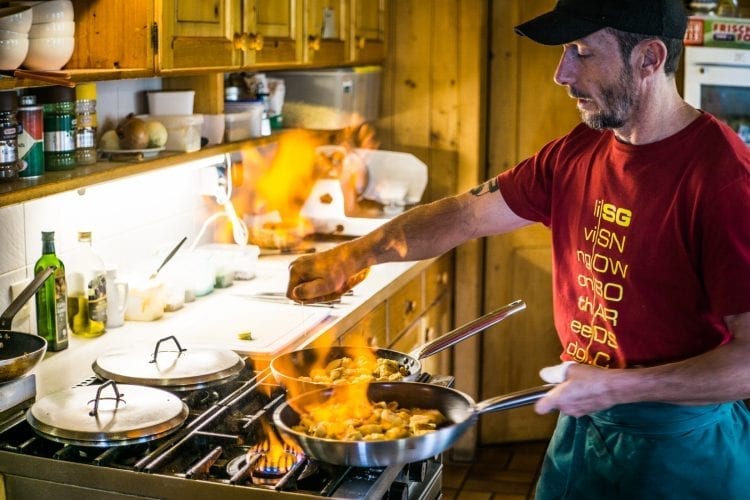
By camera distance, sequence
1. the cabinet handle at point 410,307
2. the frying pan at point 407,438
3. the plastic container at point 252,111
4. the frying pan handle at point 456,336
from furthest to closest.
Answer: the cabinet handle at point 410,307, the plastic container at point 252,111, the frying pan handle at point 456,336, the frying pan at point 407,438

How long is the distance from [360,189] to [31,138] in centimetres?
218

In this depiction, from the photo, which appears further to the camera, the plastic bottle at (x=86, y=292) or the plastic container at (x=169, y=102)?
the plastic container at (x=169, y=102)

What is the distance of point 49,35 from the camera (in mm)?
2303

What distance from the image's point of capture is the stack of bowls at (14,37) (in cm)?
214

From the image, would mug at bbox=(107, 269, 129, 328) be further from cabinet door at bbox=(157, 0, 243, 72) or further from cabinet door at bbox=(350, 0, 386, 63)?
cabinet door at bbox=(350, 0, 386, 63)

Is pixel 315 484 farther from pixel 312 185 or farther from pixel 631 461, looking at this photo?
pixel 312 185

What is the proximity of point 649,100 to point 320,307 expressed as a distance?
140cm

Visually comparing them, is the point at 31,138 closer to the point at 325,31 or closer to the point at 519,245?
the point at 325,31

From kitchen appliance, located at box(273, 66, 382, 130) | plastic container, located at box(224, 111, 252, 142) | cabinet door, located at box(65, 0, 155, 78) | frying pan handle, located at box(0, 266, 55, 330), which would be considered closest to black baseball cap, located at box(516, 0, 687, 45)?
cabinet door, located at box(65, 0, 155, 78)

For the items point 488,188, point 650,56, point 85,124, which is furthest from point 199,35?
point 650,56

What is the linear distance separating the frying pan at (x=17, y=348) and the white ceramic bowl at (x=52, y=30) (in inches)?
21.7

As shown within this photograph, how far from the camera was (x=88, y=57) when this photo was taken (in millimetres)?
2576

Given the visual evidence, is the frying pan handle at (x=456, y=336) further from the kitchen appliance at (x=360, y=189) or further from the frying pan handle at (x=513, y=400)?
the kitchen appliance at (x=360, y=189)

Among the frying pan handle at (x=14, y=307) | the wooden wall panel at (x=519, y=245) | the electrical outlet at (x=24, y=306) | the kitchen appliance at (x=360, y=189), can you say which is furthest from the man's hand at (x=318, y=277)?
the wooden wall panel at (x=519, y=245)
